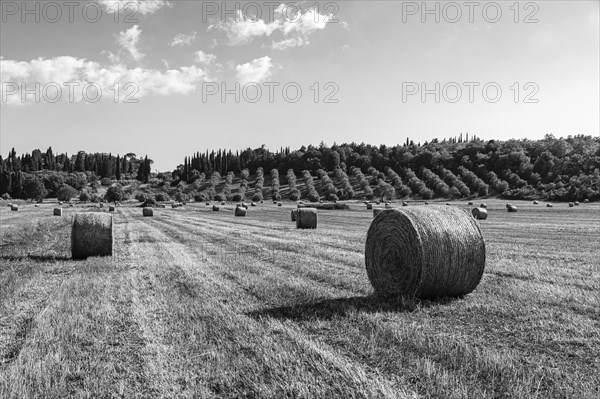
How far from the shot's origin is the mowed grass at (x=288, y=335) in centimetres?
555

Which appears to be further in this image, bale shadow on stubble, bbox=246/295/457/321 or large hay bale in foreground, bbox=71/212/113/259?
large hay bale in foreground, bbox=71/212/113/259

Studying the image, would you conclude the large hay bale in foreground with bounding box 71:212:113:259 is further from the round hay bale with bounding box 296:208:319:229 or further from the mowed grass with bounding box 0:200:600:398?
the round hay bale with bounding box 296:208:319:229

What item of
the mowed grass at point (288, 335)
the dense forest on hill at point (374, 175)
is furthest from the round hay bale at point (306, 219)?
the dense forest on hill at point (374, 175)

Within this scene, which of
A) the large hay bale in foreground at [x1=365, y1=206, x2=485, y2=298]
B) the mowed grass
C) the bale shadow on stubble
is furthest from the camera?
the large hay bale in foreground at [x1=365, y1=206, x2=485, y2=298]

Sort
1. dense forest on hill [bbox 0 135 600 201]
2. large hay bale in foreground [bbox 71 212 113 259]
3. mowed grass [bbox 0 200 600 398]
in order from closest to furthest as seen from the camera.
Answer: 1. mowed grass [bbox 0 200 600 398]
2. large hay bale in foreground [bbox 71 212 113 259]
3. dense forest on hill [bbox 0 135 600 201]

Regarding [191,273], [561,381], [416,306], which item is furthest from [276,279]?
[561,381]

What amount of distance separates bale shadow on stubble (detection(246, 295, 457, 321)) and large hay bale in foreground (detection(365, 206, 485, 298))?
35 centimetres

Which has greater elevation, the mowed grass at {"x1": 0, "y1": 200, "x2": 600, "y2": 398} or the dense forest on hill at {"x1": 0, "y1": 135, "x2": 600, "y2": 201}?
the dense forest on hill at {"x1": 0, "y1": 135, "x2": 600, "y2": 201}

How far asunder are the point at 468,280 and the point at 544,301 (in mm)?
1488

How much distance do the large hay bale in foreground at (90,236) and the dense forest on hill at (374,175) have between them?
91545 mm

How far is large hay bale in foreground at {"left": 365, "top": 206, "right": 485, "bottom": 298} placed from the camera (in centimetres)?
966

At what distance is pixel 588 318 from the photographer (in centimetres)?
809

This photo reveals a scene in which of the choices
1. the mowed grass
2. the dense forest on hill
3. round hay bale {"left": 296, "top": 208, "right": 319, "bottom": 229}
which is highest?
the dense forest on hill

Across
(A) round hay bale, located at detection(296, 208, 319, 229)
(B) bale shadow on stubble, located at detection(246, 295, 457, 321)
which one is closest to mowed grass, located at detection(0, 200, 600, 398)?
(B) bale shadow on stubble, located at detection(246, 295, 457, 321)
